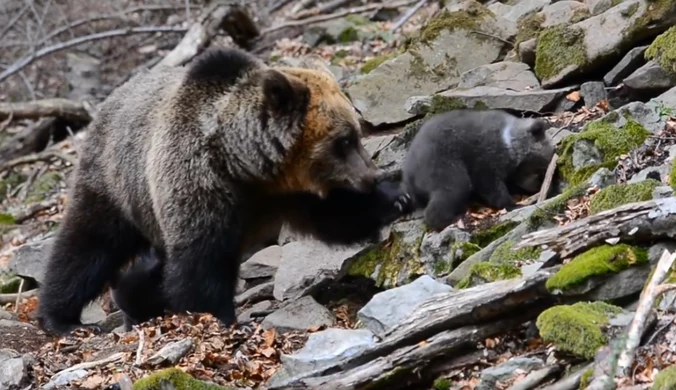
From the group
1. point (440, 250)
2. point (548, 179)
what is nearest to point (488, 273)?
point (440, 250)

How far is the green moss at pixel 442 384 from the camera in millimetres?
5438

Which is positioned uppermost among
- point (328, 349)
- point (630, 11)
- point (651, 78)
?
point (630, 11)

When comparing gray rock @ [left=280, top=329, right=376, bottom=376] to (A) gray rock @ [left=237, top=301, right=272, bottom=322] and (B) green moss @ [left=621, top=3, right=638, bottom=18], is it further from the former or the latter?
(B) green moss @ [left=621, top=3, right=638, bottom=18]

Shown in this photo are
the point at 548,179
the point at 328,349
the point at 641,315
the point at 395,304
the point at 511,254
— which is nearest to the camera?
the point at 641,315

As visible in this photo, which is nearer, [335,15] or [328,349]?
[328,349]

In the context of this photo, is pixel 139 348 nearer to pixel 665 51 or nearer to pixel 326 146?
pixel 326 146

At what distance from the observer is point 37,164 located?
15.6 meters

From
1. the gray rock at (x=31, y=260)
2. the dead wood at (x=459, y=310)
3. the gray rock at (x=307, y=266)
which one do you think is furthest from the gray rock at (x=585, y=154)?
the gray rock at (x=31, y=260)

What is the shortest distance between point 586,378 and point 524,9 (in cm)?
722

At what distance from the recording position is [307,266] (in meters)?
8.95

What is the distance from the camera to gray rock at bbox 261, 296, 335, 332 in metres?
7.69

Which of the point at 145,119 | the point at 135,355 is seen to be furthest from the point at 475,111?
the point at 135,355

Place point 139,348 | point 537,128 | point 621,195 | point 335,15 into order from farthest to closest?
point 335,15
point 537,128
point 139,348
point 621,195

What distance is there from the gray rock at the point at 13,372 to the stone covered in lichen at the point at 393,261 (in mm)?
2756
